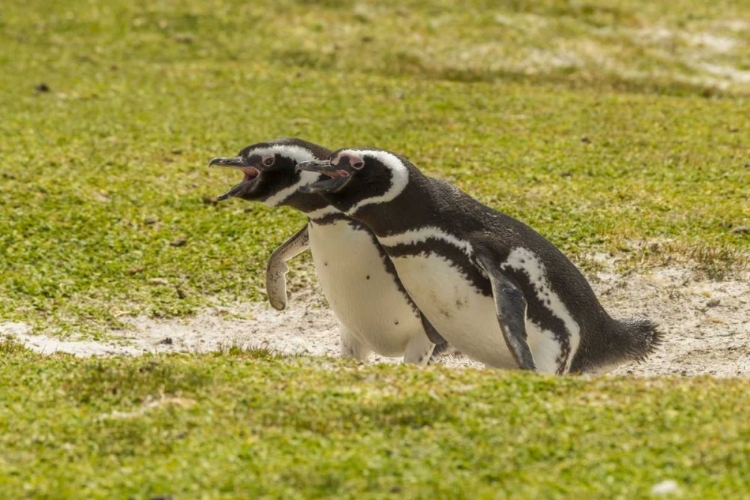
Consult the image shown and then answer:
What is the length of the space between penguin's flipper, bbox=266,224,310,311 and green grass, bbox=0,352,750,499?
1.76m

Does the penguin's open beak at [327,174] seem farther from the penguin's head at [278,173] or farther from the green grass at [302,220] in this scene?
the green grass at [302,220]

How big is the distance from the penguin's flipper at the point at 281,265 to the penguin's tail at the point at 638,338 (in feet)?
6.53

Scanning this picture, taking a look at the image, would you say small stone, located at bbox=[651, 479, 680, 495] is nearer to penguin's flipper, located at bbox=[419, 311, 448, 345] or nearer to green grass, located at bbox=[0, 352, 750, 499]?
green grass, located at bbox=[0, 352, 750, 499]

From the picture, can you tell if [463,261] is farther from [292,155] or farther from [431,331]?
[292,155]

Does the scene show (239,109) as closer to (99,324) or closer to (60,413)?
(99,324)

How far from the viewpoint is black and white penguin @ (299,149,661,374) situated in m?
6.52

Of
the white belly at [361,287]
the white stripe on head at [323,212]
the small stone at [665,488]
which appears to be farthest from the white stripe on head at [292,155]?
the small stone at [665,488]

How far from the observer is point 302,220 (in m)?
10.1

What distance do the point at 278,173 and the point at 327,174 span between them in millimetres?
479

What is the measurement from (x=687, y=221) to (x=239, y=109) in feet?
18.5

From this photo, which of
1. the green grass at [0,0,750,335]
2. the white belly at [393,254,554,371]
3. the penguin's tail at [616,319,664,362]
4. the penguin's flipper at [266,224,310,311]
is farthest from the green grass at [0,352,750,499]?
the green grass at [0,0,750,335]

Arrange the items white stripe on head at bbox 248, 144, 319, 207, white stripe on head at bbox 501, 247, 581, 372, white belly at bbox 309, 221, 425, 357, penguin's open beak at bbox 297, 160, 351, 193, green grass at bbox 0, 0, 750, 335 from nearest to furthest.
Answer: penguin's open beak at bbox 297, 160, 351, 193 < white stripe on head at bbox 501, 247, 581, 372 < white stripe on head at bbox 248, 144, 319, 207 < white belly at bbox 309, 221, 425, 357 < green grass at bbox 0, 0, 750, 335

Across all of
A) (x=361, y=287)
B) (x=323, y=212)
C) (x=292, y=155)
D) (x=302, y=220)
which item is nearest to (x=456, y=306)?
(x=361, y=287)

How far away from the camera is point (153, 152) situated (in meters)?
11.8
